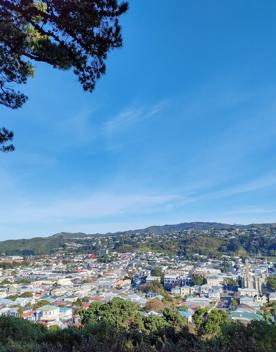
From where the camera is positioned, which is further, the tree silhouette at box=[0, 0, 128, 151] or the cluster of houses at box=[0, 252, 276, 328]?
the cluster of houses at box=[0, 252, 276, 328]

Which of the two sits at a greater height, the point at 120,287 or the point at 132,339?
the point at 132,339

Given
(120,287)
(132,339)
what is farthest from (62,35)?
(120,287)

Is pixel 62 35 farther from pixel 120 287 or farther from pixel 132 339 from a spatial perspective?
pixel 120 287

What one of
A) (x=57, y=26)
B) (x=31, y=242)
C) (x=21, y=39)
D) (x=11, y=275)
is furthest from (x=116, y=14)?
(x=31, y=242)

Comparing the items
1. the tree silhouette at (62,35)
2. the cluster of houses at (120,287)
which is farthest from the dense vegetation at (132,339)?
the cluster of houses at (120,287)

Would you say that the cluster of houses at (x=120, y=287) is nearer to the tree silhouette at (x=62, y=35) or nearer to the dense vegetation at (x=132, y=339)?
the dense vegetation at (x=132, y=339)

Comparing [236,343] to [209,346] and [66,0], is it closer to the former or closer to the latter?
[209,346]

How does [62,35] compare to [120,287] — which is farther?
[120,287]

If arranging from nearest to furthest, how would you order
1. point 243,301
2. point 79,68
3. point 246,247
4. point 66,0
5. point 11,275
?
point 66,0, point 79,68, point 243,301, point 11,275, point 246,247

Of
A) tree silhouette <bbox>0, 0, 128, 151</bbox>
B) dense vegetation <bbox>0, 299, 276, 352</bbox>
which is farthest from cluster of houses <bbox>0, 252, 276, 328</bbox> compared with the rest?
tree silhouette <bbox>0, 0, 128, 151</bbox>

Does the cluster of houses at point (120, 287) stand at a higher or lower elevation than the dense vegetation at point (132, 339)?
lower

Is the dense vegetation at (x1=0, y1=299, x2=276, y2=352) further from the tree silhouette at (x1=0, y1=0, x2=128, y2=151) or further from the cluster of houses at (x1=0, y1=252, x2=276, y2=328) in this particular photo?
the cluster of houses at (x1=0, y1=252, x2=276, y2=328)
